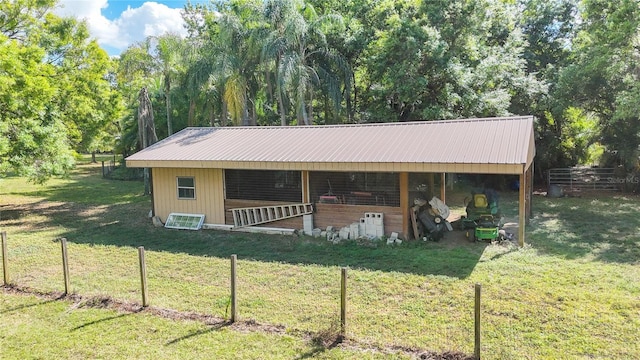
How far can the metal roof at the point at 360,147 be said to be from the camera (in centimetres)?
901

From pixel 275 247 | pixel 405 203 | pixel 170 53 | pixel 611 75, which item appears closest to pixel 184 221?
pixel 275 247

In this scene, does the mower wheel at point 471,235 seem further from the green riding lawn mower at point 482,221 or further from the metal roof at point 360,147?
the metal roof at point 360,147

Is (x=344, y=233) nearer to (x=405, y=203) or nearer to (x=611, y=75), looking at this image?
(x=405, y=203)

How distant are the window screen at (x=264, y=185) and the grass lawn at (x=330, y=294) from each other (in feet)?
3.98

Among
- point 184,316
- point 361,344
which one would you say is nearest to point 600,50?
point 361,344

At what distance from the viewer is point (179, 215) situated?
12.1m

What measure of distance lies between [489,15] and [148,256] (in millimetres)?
16875

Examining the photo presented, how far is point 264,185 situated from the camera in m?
11.3

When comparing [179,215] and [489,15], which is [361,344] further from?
[489,15]

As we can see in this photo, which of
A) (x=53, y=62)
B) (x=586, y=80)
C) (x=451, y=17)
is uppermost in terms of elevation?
(x=451, y=17)

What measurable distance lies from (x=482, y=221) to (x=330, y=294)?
186 inches

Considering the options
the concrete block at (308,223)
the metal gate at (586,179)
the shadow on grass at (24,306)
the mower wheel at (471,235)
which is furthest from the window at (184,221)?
the metal gate at (586,179)

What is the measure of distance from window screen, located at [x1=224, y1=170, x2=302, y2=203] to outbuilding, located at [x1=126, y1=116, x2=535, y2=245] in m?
0.03

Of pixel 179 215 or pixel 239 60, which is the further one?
pixel 239 60
